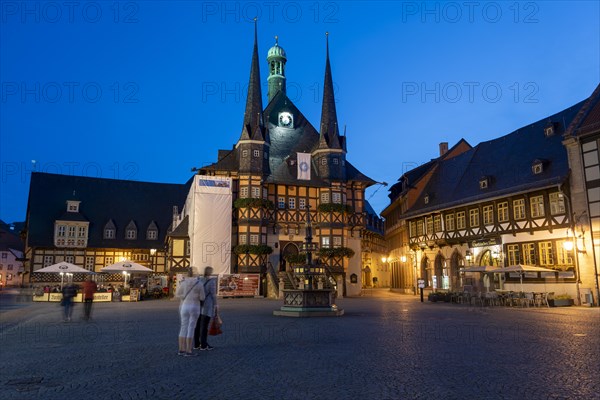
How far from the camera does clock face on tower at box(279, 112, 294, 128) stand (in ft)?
167

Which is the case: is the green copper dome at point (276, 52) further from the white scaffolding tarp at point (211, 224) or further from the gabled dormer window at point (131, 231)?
the white scaffolding tarp at point (211, 224)

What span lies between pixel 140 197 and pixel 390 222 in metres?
30.9

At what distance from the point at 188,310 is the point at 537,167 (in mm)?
27196

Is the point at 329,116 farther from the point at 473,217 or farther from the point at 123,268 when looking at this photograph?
the point at 123,268

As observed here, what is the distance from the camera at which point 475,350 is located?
10.7 meters

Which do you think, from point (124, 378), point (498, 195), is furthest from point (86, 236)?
point (124, 378)

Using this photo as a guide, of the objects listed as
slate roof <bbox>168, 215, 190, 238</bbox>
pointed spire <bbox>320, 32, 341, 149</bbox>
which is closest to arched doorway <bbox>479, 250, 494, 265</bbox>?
pointed spire <bbox>320, 32, 341, 149</bbox>

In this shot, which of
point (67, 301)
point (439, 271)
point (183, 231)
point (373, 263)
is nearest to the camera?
point (67, 301)

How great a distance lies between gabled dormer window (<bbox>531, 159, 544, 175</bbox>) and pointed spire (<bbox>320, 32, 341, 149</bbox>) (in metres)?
18.8

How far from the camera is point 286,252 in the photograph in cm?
4512

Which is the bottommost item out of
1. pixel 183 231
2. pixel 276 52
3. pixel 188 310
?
pixel 188 310

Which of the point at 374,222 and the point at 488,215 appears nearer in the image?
the point at 488,215

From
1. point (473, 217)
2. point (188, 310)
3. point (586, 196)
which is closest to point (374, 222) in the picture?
point (473, 217)

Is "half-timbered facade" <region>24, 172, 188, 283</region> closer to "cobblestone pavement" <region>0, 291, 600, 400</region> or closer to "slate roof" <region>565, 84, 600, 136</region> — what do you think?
"slate roof" <region>565, 84, 600, 136</region>
